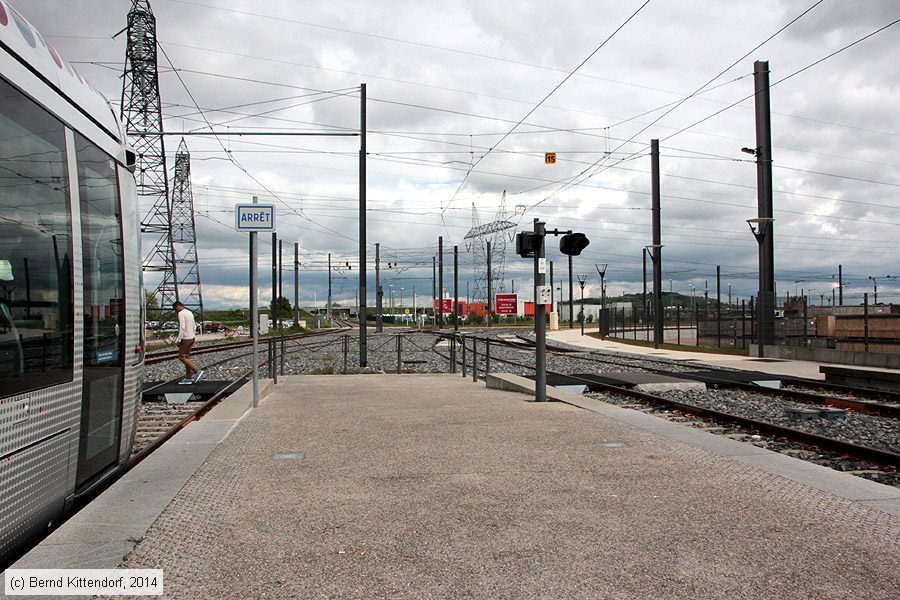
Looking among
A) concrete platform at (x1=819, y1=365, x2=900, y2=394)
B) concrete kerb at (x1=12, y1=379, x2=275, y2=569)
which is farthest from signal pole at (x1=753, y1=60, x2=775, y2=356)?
concrete kerb at (x1=12, y1=379, x2=275, y2=569)

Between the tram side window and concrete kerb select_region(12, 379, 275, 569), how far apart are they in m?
1.02

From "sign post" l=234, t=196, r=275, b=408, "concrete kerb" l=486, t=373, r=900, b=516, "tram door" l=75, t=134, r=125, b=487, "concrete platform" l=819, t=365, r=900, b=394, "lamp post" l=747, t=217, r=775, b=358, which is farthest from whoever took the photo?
"lamp post" l=747, t=217, r=775, b=358

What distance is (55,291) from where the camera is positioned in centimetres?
514

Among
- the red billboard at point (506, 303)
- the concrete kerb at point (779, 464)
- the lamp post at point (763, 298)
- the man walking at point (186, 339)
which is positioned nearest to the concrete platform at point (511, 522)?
the concrete kerb at point (779, 464)

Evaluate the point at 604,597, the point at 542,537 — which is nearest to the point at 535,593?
the point at 604,597

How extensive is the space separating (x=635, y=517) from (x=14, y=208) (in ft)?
15.1

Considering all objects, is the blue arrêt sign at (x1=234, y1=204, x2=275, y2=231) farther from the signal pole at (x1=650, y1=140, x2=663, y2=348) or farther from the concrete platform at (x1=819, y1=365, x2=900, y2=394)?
the signal pole at (x1=650, y1=140, x2=663, y2=348)

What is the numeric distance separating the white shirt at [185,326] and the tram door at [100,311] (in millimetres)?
10657

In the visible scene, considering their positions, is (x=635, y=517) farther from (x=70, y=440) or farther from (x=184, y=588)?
(x=70, y=440)

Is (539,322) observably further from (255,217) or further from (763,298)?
(763,298)

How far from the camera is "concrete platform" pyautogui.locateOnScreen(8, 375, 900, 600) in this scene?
4496 millimetres

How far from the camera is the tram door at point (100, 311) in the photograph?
5.85 metres

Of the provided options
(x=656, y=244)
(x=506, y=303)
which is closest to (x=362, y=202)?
(x=656, y=244)

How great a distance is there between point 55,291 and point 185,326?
12705 mm
